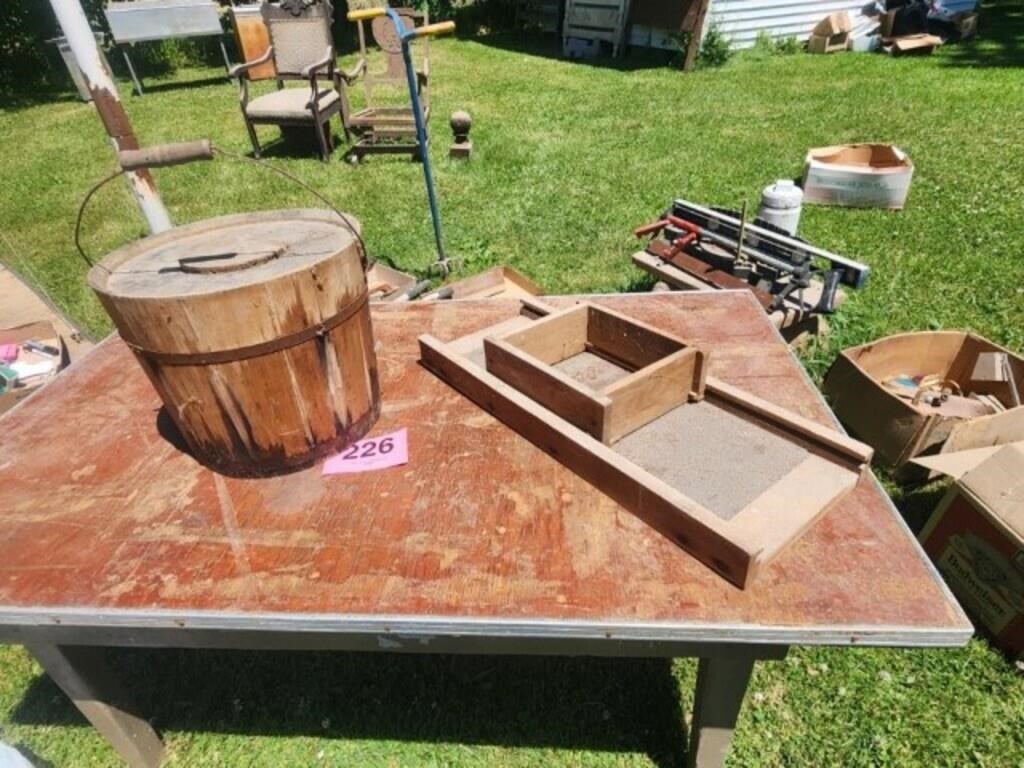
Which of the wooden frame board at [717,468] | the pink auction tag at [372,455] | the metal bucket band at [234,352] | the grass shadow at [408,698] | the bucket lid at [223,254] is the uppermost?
the bucket lid at [223,254]

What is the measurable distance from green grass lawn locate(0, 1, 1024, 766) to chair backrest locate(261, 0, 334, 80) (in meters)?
1.36

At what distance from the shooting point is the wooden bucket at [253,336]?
1.29 meters

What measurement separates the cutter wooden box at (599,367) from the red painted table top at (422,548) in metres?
0.16

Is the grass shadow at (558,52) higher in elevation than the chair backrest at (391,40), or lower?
lower

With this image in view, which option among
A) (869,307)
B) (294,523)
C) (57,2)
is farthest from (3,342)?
(869,307)

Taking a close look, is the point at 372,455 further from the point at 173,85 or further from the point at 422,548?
the point at 173,85

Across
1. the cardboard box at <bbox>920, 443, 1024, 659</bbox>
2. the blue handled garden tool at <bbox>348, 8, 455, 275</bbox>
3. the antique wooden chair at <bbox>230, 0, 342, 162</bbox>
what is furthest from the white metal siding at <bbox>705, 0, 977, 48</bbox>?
the cardboard box at <bbox>920, 443, 1024, 659</bbox>

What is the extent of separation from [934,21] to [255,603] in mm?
15872

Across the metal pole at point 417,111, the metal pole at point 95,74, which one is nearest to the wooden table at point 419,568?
the metal pole at point 95,74

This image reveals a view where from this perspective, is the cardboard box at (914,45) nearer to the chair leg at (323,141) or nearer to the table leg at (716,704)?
the chair leg at (323,141)

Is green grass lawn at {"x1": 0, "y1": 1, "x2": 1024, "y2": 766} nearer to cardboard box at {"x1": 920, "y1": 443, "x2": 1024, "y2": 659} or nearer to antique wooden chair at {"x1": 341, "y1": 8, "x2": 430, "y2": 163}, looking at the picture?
cardboard box at {"x1": 920, "y1": 443, "x2": 1024, "y2": 659}

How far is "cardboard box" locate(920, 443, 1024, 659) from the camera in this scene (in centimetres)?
220

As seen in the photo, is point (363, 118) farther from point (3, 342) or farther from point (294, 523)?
point (294, 523)

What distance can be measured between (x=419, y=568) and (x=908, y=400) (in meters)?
2.82
